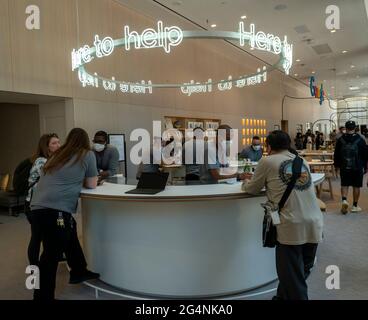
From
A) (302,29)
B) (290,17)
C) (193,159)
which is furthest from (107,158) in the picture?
(302,29)

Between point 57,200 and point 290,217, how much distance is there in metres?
1.76

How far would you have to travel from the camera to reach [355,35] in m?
10.0

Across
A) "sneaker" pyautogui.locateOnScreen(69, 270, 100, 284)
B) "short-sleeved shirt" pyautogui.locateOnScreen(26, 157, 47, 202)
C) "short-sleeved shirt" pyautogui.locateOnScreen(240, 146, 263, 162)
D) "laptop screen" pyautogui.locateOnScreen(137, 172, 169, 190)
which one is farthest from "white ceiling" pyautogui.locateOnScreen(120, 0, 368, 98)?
"sneaker" pyautogui.locateOnScreen(69, 270, 100, 284)

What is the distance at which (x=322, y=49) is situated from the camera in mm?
11531

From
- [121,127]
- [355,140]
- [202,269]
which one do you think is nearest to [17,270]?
[202,269]

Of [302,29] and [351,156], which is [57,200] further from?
[302,29]

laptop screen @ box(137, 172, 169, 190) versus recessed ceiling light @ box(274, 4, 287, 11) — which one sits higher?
recessed ceiling light @ box(274, 4, 287, 11)

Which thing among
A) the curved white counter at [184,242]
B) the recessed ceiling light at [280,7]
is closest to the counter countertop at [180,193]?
the curved white counter at [184,242]

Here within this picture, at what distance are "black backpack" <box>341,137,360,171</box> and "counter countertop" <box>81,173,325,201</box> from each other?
3674 millimetres

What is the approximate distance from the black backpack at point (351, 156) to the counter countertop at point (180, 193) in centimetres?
367

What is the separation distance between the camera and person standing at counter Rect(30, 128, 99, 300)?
8.27 feet

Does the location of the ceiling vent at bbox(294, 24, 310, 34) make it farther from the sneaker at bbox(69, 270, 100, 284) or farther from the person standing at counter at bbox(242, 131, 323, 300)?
the sneaker at bbox(69, 270, 100, 284)

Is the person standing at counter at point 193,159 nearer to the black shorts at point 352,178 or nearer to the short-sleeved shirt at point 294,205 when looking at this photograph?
the short-sleeved shirt at point 294,205

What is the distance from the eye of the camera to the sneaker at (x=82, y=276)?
9.87ft
